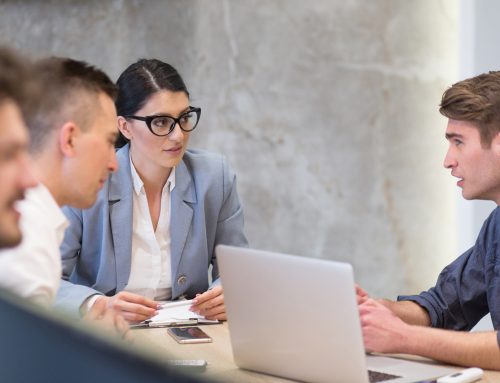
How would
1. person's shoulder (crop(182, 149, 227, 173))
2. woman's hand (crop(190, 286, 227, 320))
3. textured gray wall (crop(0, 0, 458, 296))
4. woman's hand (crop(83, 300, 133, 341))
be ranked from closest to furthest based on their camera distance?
woman's hand (crop(83, 300, 133, 341)) < woman's hand (crop(190, 286, 227, 320)) < person's shoulder (crop(182, 149, 227, 173)) < textured gray wall (crop(0, 0, 458, 296))

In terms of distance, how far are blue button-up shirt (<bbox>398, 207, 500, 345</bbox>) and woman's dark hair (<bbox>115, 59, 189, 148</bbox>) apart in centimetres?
102

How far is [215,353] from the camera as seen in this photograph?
215cm

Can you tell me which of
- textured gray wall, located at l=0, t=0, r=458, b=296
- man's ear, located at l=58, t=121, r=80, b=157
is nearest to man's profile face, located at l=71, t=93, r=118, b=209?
man's ear, located at l=58, t=121, r=80, b=157

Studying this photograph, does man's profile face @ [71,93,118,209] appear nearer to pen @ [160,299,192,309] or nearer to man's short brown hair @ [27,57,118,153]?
man's short brown hair @ [27,57,118,153]

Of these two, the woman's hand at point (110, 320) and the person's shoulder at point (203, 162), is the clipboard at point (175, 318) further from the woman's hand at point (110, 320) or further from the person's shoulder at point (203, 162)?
the person's shoulder at point (203, 162)

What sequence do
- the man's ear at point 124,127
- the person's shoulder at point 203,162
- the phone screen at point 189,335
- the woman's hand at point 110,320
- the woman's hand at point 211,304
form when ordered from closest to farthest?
the woman's hand at point 110,320
the phone screen at point 189,335
the woman's hand at point 211,304
the man's ear at point 124,127
the person's shoulder at point 203,162

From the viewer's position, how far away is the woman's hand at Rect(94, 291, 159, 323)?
239cm

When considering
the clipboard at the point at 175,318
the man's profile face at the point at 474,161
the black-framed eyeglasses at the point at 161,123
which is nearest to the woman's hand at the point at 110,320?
the clipboard at the point at 175,318

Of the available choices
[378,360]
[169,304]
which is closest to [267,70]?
[169,304]

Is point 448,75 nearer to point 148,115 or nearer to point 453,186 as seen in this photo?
point 453,186

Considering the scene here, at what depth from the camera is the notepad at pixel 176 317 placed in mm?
2430

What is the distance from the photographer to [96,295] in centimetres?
248

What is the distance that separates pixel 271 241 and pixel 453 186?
41.0 inches

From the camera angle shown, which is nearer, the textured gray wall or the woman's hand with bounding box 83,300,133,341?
the woman's hand with bounding box 83,300,133,341
